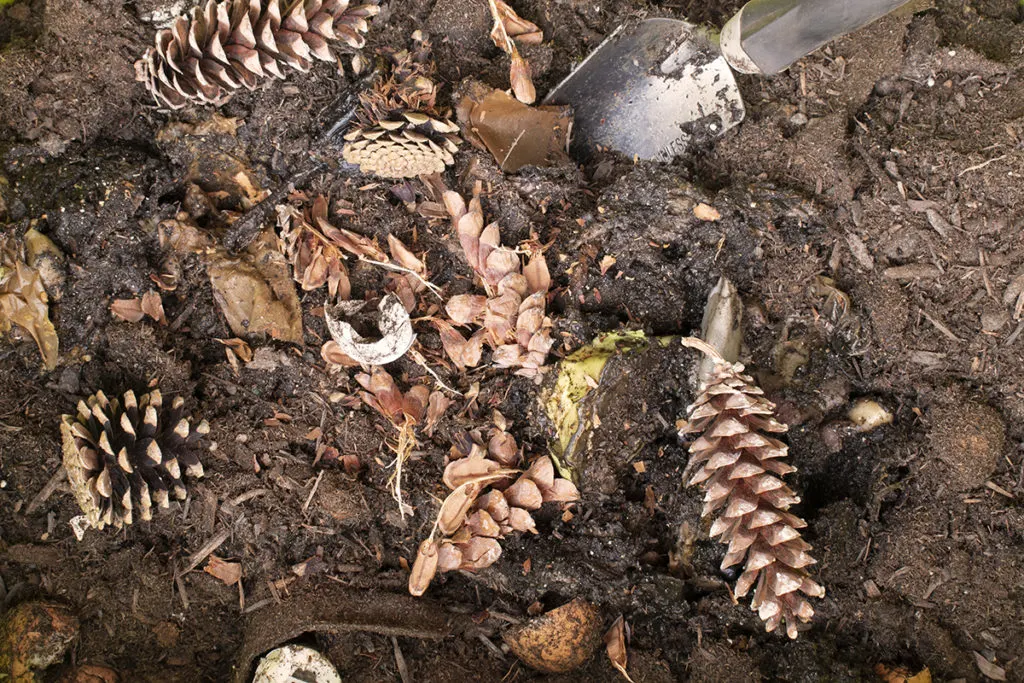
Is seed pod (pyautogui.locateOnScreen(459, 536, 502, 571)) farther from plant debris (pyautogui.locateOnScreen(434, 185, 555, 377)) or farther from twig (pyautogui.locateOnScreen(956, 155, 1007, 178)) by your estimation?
twig (pyautogui.locateOnScreen(956, 155, 1007, 178))

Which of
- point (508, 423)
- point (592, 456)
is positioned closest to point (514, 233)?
point (508, 423)

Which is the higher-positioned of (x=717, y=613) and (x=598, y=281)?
(x=598, y=281)

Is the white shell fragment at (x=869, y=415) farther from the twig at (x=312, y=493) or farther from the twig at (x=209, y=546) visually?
the twig at (x=209, y=546)

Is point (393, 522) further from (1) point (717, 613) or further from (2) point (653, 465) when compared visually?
(1) point (717, 613)

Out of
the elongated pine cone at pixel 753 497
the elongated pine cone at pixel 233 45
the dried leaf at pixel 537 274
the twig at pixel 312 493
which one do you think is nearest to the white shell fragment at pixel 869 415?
the elongated pine cone at pixel 753 497

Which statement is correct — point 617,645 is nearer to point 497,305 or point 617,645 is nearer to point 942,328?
point 497,305

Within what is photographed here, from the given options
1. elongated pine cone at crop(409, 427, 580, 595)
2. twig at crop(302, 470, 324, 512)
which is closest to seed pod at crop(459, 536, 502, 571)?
elongated pine cone at crop(409, 427, 580, 595)

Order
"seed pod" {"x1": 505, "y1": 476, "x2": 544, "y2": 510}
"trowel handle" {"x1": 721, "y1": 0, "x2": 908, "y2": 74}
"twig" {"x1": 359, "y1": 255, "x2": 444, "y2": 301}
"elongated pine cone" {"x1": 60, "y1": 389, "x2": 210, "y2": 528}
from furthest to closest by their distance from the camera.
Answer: "twig" {"x1": 359, "y1": 255, "x2": 444, "y2": 301} → "seed pod" {"x1": 505, "y1": 476, "x2": 544, "y2": 510} → "elongated pine cone" {"x1": 60, "y1": 389, "x2": 210, "y2": 528} → "trowel handle" {"x1": 721, "y1": 0, "x2": 908, "y2": 74}
